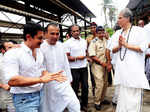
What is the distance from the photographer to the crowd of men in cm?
171

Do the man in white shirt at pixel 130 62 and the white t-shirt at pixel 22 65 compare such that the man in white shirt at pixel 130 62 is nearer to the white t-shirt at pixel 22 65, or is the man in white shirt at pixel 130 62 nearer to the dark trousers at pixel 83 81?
the dark trousers at pixel 83 81

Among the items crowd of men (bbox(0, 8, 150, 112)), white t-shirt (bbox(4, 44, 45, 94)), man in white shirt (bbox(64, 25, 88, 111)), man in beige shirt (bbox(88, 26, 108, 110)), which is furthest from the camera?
man in beige shirt (bbox(88, 26, 108, 110))

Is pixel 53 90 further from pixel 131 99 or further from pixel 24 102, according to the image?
pixel 131 99

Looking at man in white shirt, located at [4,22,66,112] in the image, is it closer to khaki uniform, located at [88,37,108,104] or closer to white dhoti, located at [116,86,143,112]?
white dhoti, located at [116,86,143,112]

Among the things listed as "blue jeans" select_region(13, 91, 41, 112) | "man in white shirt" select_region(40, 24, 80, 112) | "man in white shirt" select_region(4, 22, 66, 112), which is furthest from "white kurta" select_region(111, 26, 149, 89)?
"blue jeans" select_region(13, 91, 41, 112)

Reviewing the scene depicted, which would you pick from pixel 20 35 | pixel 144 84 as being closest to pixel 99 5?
pixel 20 35

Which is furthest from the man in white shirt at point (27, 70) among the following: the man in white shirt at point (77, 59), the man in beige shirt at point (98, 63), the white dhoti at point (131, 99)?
the man in beige shirt at point (98, 63)

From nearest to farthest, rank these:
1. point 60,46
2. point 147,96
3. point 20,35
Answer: point 60,46 → point 147,96 → point 20,35

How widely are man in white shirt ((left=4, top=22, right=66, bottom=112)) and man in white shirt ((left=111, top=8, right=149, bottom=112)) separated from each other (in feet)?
4.24

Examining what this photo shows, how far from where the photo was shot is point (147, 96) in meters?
4.14

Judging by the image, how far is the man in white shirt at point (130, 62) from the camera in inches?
98.0

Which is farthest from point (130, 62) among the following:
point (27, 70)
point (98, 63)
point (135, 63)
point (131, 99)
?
point (27, 70)

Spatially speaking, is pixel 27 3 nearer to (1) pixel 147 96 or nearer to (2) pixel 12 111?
(2) pixel 12 111

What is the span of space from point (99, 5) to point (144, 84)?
49555 mm
